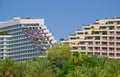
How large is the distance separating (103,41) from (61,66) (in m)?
29.5

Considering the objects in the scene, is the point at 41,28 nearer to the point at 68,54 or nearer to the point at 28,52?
the point at 28,52

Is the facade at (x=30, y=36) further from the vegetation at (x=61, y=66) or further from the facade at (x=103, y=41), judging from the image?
the vegetation at (x=61, y=66)

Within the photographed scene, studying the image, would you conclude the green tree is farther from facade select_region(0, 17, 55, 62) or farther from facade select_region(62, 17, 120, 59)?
facade select_region(0, 17, 55, 62)

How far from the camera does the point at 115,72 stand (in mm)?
103500

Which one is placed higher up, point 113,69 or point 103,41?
point 103,41

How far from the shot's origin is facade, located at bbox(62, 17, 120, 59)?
165 metres

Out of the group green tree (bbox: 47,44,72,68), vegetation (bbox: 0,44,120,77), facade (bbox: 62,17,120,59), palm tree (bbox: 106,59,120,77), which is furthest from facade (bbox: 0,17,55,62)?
palm tree (bbox: 106,59,120,77)

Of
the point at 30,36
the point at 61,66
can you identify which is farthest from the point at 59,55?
the point at 30,36

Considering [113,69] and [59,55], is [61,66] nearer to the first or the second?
[59,55]

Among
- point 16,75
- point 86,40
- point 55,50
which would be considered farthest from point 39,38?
point 16,75

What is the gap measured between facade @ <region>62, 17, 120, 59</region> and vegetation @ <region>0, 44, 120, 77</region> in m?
17.9

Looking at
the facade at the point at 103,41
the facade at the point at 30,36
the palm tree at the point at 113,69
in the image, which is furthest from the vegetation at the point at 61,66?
the facade at the point at 30,36

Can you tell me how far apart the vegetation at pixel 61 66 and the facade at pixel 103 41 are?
17937 mm

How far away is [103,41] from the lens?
165500 millimetres
